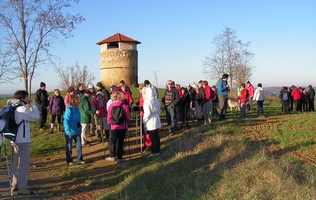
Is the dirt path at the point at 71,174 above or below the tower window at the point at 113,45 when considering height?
below

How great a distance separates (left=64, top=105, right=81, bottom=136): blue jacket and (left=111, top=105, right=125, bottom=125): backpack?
100 cm

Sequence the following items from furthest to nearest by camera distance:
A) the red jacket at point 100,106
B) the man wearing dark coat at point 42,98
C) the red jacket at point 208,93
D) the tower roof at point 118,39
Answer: the tower roof at point 118,39, the man wearing dark coat at point 42,98, the red jacket at point 208,93, the red jacket at point 100,106

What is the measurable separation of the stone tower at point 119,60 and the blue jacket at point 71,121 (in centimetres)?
3037

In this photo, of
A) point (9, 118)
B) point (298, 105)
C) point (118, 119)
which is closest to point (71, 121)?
point (118, 119)

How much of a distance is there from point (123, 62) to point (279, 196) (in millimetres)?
35725

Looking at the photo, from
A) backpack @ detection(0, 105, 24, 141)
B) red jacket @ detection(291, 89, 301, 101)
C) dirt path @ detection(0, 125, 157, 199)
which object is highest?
red jacket @ detection(291, 89, 301, 101)

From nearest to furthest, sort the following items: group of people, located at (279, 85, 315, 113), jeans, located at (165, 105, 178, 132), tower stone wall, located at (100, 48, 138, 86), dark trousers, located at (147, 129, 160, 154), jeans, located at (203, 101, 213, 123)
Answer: dark trousers, located at (147, 129, 160, 154) < jeans, located at (165, 105, 178, 132) < jeans, located at (203, 101, 213, 123) < group of people, located at (279, 85, 315, 113) < tower stone wall, located at (100, 48, 138, 86)

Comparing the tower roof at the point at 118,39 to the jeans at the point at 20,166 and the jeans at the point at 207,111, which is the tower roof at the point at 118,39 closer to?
the jeans at the point at 207,111

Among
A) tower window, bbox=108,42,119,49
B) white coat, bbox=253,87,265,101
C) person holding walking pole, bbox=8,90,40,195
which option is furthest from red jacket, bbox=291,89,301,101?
tower window, bbox=108,42,119,49

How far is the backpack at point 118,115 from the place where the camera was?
909 cm

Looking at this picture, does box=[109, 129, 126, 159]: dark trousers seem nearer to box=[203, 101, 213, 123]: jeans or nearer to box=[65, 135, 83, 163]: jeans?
box=[65, 135, 83, 163]: jeans

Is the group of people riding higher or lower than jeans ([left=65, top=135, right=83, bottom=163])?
higher

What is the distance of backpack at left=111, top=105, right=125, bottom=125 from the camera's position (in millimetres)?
9086

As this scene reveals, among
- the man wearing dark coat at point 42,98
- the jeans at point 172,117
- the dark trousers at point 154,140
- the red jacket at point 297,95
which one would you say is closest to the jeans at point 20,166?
the dark trousers at point 154,140
